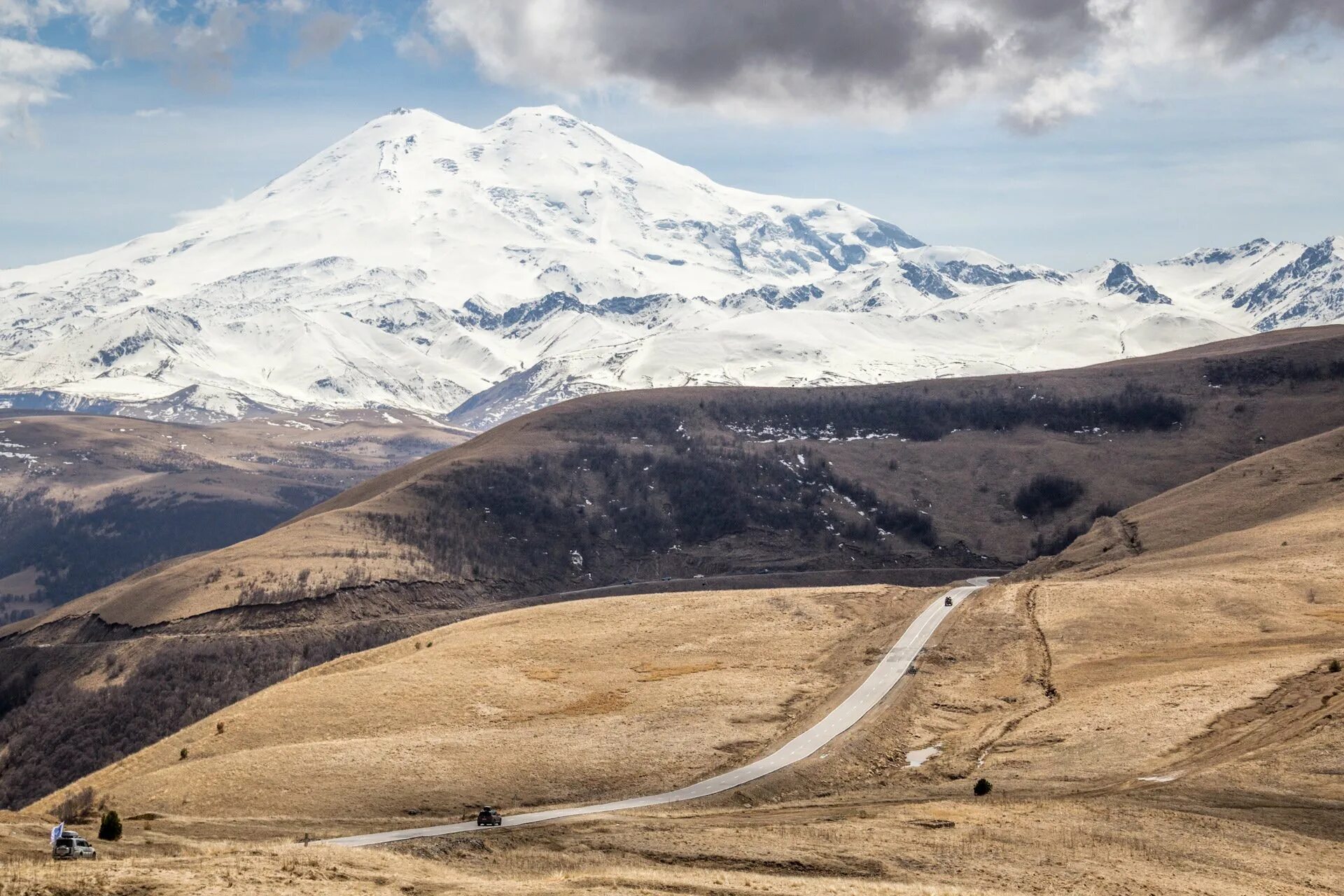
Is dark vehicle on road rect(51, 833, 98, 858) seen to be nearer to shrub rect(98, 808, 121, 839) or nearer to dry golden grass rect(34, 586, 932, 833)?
shrub rect(98, 808, 121, 839)

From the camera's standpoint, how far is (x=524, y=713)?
90.8 meters

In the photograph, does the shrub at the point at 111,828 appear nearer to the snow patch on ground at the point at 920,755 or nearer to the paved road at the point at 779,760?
the paved road at the point at 779,760

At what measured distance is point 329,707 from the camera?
92.0 meters

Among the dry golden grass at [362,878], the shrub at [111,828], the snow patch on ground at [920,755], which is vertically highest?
the shrub at [111,828]

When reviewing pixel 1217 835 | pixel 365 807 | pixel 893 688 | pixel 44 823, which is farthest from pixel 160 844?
pixel 893 688

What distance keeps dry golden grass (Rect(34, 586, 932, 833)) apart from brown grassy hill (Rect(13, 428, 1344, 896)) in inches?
12.7

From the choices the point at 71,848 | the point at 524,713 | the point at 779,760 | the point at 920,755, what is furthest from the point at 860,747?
the point at 71,848

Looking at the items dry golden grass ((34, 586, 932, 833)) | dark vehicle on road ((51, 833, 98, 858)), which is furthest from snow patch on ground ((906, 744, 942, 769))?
dark vehicle on road ((51, 833, 98, 858))

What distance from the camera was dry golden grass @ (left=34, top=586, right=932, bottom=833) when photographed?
71.9m

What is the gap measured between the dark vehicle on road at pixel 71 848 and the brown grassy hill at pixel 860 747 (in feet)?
10.5

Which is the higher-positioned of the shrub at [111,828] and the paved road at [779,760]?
the shrub at [111,828]

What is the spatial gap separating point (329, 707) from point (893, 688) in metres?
39.6

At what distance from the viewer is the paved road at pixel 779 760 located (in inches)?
2453

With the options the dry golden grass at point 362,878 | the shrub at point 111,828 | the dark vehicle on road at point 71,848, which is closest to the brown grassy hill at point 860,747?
the dry golden grass at point 362,878
